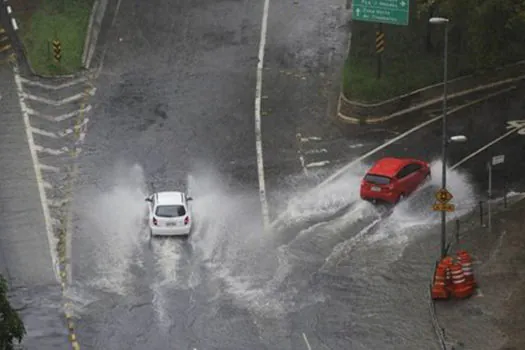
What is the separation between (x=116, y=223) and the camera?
6112 centimetres

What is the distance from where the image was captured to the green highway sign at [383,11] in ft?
235

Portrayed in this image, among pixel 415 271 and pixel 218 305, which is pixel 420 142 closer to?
pixel 415 271

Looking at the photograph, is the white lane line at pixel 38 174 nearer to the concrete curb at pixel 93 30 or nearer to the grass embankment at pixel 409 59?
the concrete curb at pixel 93 30

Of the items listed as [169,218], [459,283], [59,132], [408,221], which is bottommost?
[459,283]

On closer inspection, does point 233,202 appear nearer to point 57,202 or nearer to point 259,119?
point 57,202

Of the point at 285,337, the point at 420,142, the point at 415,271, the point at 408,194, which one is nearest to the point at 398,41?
the point at 420,142

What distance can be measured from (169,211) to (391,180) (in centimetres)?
1004

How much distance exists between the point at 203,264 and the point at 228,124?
1445 cm

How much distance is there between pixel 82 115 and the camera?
71.3 meters

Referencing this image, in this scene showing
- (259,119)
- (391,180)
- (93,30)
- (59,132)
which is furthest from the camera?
(93,30)

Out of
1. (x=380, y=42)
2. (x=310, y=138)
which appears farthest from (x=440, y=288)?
(x=380, y=42)

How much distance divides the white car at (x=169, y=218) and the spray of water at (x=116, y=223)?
106 centimetres

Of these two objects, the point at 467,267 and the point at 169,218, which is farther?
the point at 169,218

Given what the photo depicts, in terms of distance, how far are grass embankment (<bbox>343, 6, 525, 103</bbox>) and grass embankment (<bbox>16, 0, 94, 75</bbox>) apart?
15.2 meters
